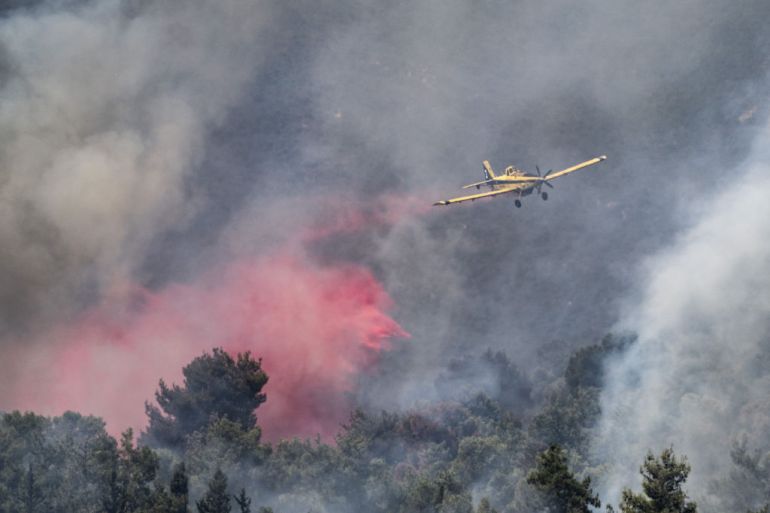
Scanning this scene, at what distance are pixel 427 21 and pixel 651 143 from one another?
122 feet

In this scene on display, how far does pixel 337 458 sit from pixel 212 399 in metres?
22.3

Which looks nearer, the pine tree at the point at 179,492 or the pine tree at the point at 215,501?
the pine tree at the point at 179,492

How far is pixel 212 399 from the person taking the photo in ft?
497

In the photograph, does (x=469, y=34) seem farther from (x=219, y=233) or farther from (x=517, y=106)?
(x=219, y=233)

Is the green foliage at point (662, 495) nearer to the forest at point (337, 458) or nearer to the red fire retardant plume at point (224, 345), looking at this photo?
the forest at point (337, 458)

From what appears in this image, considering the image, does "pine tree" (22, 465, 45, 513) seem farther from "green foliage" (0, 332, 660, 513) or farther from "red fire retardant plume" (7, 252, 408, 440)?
"red fire retardant plume" (7, 252, 408, 440)

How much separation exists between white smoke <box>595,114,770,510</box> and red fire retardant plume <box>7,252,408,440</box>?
118ft

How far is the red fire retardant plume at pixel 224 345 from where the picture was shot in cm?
15838

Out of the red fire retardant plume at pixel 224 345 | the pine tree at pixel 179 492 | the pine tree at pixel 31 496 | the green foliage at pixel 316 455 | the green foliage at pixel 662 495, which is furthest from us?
the red fire retardant plume at pixel 224 345

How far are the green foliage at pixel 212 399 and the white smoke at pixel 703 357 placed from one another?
40.4 m

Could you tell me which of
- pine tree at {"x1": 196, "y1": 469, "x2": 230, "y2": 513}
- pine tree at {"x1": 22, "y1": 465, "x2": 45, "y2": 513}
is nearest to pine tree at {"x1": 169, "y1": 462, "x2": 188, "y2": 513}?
pine tree at {"x1": 196, "y1": 469, "x2": 230, "y2": 513}

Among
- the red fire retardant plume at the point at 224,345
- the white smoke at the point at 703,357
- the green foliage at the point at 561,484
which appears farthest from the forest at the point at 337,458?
the red fire retardant plume at the point at 224,345

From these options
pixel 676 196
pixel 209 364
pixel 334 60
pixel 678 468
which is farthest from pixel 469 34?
pixel 678 468

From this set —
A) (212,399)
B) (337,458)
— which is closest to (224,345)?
(212,399)
